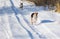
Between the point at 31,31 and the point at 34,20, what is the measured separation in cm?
141

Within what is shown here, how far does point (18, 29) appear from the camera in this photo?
8875 millimetres

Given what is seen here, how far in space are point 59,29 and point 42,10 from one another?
464cm

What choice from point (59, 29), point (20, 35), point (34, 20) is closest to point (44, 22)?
point (34, 20)

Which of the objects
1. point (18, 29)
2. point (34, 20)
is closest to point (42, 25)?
point (34, 20)

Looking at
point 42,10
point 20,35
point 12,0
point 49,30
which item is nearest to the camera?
point 20,35

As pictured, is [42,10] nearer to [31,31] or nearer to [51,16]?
[51,16]

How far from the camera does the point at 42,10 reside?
1338 centimetres

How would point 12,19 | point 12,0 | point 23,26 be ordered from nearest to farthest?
1. point 23,26
2. point 12,19
3. point 12,0

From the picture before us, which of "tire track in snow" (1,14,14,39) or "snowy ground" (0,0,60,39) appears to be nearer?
"snowy ground" (0,0,60,39)

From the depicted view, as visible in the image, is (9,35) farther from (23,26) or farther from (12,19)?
(12,19)

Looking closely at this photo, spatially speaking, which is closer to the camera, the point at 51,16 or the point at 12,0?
the point at 51,16

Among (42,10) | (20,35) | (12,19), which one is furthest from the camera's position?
(42,10)

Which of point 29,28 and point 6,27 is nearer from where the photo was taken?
point 29,28

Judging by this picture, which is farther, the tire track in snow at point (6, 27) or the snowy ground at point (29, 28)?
the tire track in snow at point (6, 27)
